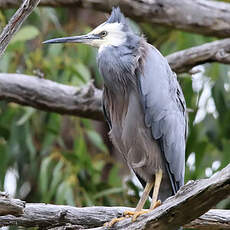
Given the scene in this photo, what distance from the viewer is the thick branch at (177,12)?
3.37 m

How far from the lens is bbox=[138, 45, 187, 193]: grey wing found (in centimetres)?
268

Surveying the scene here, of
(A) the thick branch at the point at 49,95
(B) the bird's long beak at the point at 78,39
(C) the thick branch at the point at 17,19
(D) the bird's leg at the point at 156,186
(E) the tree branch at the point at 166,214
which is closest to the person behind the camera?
(E) the tree branch at the point at 166,214

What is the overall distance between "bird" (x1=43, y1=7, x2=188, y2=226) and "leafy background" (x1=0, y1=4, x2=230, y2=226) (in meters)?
0.93

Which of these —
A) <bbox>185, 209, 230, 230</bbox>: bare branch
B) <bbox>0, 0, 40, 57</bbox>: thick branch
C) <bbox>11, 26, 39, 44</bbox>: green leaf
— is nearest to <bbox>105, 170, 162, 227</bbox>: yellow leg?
<bbox>185, 209, 230, 230</bbox>: bare branch

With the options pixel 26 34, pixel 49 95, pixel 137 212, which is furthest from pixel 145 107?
pixel 26 34

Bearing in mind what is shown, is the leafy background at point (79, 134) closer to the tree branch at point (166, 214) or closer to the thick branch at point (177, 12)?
the thick branch at point (177, 12)

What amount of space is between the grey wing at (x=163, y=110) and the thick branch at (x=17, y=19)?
0.70m

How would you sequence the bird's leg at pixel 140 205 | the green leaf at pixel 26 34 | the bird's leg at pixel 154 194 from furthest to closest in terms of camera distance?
the green leaf at pixel 26 34
the bird's leg at pixel 154 194
the bird's leg at pixel 140 205

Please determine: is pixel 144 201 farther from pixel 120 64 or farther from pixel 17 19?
pixel 17 19

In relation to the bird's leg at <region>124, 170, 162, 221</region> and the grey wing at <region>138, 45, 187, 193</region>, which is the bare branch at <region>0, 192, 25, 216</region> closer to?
the bird's leg at <region>124, 170, 162, 221</region>

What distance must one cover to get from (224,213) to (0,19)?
1803 millimetres

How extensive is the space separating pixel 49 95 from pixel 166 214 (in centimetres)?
155

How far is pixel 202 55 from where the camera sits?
10.8ft

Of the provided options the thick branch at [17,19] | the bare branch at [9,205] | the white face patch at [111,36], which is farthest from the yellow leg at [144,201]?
the thick branch at [17,19]
